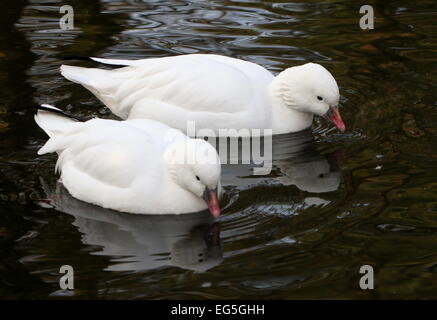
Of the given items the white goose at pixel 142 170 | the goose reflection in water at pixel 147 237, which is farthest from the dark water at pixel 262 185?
the white goose at pixel 142 170

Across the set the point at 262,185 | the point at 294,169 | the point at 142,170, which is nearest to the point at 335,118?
the point at 294,169

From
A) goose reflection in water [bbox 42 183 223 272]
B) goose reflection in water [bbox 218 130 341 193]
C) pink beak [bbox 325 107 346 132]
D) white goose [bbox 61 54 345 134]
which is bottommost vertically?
goose reflection in water [bbox 42 183 223 272]

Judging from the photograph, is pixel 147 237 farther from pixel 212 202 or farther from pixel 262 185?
pixel 262 185

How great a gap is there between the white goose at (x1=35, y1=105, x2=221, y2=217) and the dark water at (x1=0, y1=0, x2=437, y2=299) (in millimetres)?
127

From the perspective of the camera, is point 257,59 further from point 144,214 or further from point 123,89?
point 144,214

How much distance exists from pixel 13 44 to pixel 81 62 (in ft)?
2.68

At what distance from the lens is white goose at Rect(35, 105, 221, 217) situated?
6.78 meters

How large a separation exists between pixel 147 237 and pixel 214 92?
2095 mm

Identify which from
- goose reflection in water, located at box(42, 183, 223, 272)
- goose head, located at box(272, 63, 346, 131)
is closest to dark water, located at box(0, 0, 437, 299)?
goose reflection in water, located at box(42, 183, 223, 272)

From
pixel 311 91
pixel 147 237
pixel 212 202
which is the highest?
pixel 311 91

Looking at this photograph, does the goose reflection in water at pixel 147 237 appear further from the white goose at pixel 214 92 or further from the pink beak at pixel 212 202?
the white goose at pixel 214 92

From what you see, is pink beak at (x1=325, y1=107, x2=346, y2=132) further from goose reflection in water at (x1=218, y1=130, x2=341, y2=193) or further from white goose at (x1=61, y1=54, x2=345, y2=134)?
goose reflection in water at (x1=218, y1=130, x2=341, y2=193)

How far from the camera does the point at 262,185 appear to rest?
7.50 meters

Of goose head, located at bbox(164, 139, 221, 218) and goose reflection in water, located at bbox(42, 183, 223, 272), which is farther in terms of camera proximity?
goose head, located at bbox(164, 139, 221, 218)
